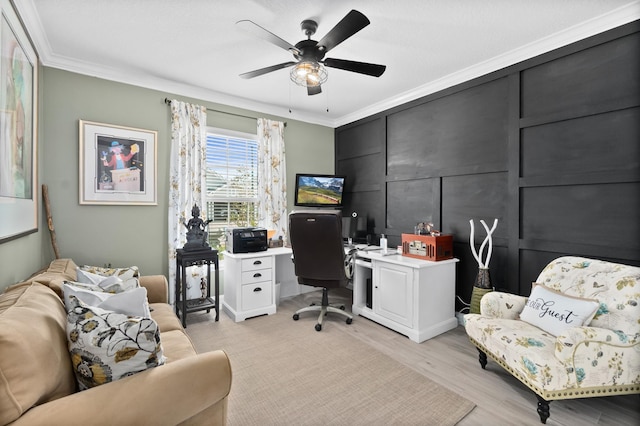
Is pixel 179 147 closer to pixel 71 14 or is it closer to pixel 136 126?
pixel 136 126

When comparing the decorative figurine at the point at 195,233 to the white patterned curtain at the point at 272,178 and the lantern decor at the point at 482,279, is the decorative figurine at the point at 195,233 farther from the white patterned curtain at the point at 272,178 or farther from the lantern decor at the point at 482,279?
the lantern decor at the point at 482,279

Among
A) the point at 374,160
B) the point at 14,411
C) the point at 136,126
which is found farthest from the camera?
the point at 374,160

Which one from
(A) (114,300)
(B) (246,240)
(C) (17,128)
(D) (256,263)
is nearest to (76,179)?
(C) (17,128)

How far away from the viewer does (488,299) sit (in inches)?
90.7

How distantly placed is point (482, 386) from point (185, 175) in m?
3.47

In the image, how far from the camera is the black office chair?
2848 mm

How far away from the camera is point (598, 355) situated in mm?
1669

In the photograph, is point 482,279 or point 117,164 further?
point 117,164

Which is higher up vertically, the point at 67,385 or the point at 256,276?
the point at 67,385

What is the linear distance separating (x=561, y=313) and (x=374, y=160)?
2.82 meters

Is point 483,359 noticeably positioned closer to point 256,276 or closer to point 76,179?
point 256,276

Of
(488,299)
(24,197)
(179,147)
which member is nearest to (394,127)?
(488,299)

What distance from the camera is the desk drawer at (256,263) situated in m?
3.26

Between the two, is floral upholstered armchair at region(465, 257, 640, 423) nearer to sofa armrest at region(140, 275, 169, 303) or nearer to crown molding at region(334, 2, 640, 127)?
crown molding at region(334, 2, 640, 127)
